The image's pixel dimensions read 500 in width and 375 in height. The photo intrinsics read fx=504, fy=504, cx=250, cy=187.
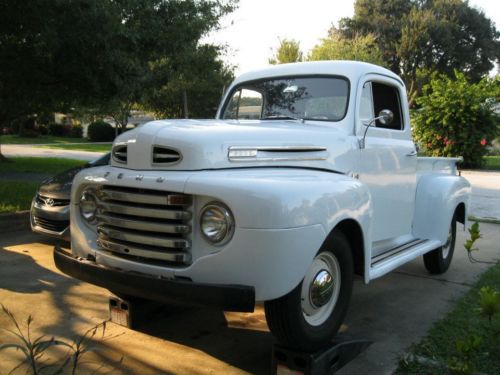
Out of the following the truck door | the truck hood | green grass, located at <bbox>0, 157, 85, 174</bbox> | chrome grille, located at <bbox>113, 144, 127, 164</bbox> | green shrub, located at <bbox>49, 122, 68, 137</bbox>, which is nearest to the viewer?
the truck hood

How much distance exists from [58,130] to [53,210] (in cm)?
3976

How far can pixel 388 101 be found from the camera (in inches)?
183

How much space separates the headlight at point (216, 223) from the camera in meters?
2.72

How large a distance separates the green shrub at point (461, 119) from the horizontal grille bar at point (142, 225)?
17.4 meters

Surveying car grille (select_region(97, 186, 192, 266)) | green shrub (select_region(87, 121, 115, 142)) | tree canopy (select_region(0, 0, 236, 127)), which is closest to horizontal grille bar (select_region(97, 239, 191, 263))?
car grille (select_region(97, 186, 192, 266))

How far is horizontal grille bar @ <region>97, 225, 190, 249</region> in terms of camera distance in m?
2.86

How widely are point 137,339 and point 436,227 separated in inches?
117

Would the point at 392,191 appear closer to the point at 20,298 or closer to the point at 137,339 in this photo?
the point at 137,339

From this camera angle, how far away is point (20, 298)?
438 centimetres

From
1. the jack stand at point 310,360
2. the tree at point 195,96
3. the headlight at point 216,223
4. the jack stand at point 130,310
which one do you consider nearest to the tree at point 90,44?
the jack stand at point 130,310

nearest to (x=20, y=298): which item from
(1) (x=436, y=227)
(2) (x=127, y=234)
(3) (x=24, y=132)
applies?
(2) (x=127, y=234)

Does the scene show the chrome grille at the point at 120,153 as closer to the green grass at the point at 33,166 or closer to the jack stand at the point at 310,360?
the jack stand at the point at 310,360

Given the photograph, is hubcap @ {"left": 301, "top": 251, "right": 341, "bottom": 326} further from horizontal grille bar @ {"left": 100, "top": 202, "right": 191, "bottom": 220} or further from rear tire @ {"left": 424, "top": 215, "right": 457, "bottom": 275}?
rear tire @ {"left": 424, "top": 215, "right": 457, "bottom": 275}

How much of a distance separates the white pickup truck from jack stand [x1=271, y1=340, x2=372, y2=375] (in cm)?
7
